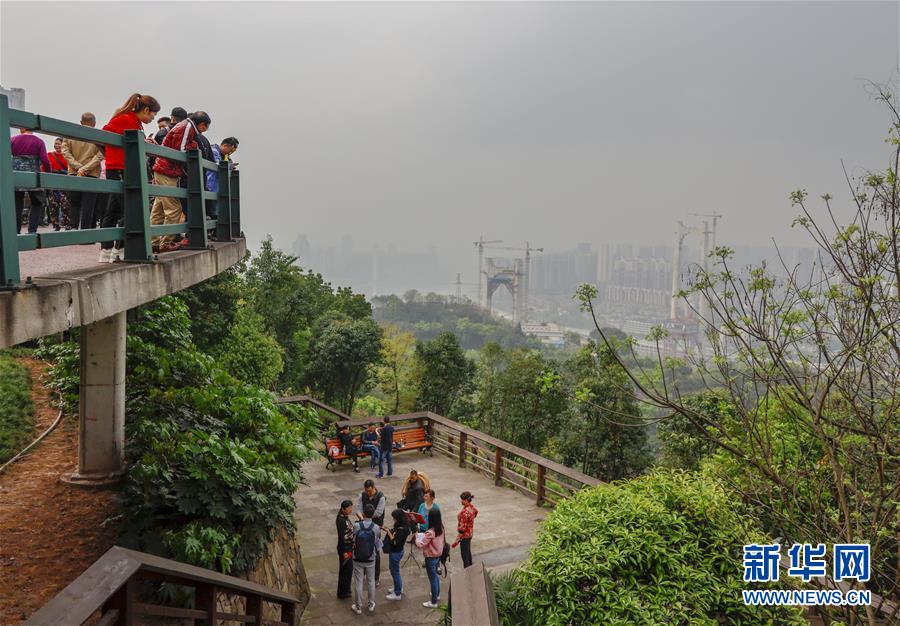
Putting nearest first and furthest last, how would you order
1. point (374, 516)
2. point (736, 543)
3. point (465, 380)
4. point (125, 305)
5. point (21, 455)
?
point (125, 305) < point (736, 543) < point (21, 455) < point (374, 516) < point (465, 380)

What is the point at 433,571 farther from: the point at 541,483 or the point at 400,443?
the point at 400,443

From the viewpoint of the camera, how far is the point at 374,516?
6984 mm

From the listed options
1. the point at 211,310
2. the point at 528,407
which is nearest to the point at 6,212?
the point at 211,310

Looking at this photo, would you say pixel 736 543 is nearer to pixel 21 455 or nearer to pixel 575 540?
pixel 575 540

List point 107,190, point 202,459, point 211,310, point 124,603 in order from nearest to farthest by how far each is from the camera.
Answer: point 124,603
point 107,190
point 202,459
point 211,310

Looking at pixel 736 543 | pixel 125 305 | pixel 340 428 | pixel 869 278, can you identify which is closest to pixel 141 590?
pixel 125 305

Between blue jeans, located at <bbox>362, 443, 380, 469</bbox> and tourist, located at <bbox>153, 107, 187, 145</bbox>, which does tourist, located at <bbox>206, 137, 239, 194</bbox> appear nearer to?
tourist, located at <bbox>153, 107, 187, 145</bbox>

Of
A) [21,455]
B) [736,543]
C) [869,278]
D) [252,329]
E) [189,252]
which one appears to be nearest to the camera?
[869,278]

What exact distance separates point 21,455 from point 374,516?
3488mm

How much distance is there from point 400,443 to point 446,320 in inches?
3353

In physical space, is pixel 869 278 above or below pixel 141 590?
above

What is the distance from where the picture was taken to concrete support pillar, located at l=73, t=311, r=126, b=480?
578 centimetres

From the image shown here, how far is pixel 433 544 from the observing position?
6.85m

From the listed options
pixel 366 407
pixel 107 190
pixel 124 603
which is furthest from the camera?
pixel 366 407
